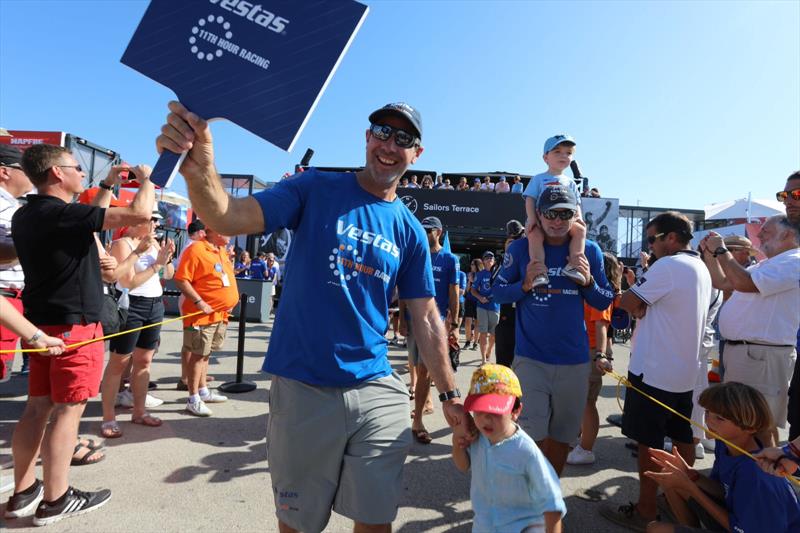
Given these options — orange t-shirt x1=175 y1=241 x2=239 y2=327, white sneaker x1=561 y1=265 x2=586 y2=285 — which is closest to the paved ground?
orange t-shirt x1=175 y1=241 x2=239 y2=327

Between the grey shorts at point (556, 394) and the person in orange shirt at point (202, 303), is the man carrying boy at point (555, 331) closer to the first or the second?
the grey shorts at point (556, 394)

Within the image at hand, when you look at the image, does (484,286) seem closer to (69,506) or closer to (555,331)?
(555,331)

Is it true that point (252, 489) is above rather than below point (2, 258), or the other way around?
below

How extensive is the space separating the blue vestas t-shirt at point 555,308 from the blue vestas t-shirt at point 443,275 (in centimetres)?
208

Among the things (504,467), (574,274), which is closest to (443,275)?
(574,274)

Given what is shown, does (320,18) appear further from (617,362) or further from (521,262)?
(617,362)

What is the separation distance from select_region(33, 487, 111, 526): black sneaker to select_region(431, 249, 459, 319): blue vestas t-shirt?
139 inches

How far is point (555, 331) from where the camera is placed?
297 centimetres

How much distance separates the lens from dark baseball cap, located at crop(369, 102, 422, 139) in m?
2.07

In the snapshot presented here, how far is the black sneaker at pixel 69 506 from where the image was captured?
2.73 m

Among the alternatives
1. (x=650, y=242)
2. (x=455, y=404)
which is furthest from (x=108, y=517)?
(x=650, y=242)

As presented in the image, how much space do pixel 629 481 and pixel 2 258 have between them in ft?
16.3

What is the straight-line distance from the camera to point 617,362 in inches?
367

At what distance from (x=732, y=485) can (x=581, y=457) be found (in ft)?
5.89
